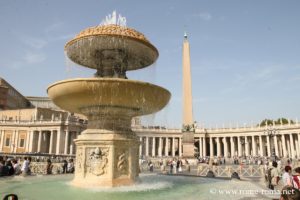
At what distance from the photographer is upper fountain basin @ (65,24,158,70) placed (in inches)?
420

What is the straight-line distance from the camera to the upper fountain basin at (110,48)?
10.7 metres

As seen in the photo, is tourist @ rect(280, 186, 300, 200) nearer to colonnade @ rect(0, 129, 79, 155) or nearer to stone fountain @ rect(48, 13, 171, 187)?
stone fountain @ rect(48, 13, 171, 187)

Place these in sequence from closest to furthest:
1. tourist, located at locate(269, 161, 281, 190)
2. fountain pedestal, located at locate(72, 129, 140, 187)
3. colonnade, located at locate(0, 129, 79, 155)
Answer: fountain pedestal, located at locate(72, 129, 140, 187)
tourist, located at locate(269, 161, 281, 190)
colonnade, located at locate(0, 129, 79, 155)

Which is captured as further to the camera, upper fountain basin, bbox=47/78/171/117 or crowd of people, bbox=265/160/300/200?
upper fountain basin, bbox=47/78/171/117

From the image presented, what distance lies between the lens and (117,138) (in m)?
10.3

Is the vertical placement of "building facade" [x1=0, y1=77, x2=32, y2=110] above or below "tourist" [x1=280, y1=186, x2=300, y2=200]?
above

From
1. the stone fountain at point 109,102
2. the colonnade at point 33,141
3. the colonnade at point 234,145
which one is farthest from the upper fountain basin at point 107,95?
the colonnade at point 33,141

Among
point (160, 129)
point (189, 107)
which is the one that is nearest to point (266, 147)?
point (160, 129)

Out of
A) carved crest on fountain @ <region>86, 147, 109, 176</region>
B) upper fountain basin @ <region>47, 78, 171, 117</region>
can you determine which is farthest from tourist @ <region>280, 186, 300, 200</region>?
carved crest on fountain @ <region>86, 147, 109, 176</region>

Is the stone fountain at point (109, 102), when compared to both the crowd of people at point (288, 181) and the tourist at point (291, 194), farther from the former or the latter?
the tourist at point (291, 194)

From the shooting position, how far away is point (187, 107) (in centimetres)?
3400

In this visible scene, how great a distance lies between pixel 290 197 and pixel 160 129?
71.3 metres

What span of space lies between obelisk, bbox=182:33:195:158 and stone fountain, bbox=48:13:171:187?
22.8m

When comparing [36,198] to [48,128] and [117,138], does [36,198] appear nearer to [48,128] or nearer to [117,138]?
[117,138]
